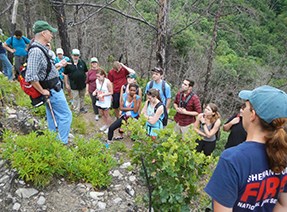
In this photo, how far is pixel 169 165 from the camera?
7.70ft

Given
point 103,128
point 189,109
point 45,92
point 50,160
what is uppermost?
point 45,92

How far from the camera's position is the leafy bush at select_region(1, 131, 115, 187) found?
10.1 feet

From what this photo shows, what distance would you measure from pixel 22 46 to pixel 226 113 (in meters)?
15.8

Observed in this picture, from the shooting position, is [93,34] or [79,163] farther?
[93,34]

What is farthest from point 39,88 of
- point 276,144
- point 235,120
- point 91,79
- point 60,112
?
point 235,120

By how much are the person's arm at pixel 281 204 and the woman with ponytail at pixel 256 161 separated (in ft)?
0.47

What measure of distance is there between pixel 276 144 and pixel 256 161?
0.14 m

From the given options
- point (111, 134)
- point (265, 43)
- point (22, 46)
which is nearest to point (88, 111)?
point (111, 134)

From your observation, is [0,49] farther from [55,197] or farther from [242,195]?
[242,195]

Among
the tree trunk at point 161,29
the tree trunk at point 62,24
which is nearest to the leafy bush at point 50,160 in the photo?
the tree trunk at point 161,29

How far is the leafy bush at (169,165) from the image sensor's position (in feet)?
8.00

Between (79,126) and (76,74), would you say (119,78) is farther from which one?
(79,126)

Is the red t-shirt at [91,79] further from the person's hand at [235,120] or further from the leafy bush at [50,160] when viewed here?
the person's hand at [235,120]

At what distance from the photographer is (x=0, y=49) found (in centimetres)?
693
